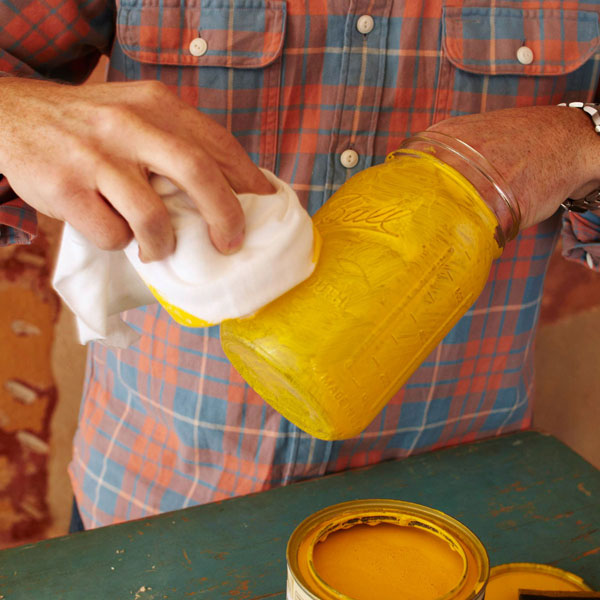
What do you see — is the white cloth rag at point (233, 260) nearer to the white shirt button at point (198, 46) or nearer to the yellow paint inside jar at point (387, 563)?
the yellow paint inside jar at point (387, 563)

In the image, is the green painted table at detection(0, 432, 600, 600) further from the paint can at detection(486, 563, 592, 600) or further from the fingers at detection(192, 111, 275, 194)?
the fingers at detection(192, 111, 275, 194)

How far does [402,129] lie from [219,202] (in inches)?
17.8

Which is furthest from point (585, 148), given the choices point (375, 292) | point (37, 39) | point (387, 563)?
point (37, 39)

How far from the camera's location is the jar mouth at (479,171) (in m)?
0.53

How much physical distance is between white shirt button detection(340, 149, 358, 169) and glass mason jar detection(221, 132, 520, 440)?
28 centimetres

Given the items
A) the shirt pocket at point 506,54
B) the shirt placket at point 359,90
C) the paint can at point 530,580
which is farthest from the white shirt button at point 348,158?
the paint can at point 530,580

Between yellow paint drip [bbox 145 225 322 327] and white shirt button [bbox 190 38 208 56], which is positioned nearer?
yellow paint drip [bbox 145 225 322 327]

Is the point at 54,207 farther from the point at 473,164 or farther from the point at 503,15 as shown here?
the point at 503,15

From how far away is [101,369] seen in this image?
0.97m

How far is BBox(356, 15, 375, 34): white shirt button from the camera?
764 mm

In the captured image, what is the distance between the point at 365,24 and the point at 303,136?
14 cm

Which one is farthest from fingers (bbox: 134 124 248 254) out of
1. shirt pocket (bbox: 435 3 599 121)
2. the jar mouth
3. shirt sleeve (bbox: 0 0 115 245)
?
shirt pocket (bbox: 435 3 599 121)

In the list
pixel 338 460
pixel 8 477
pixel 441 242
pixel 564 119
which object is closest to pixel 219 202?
pixel 441 242

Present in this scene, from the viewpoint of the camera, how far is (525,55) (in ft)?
2.64
